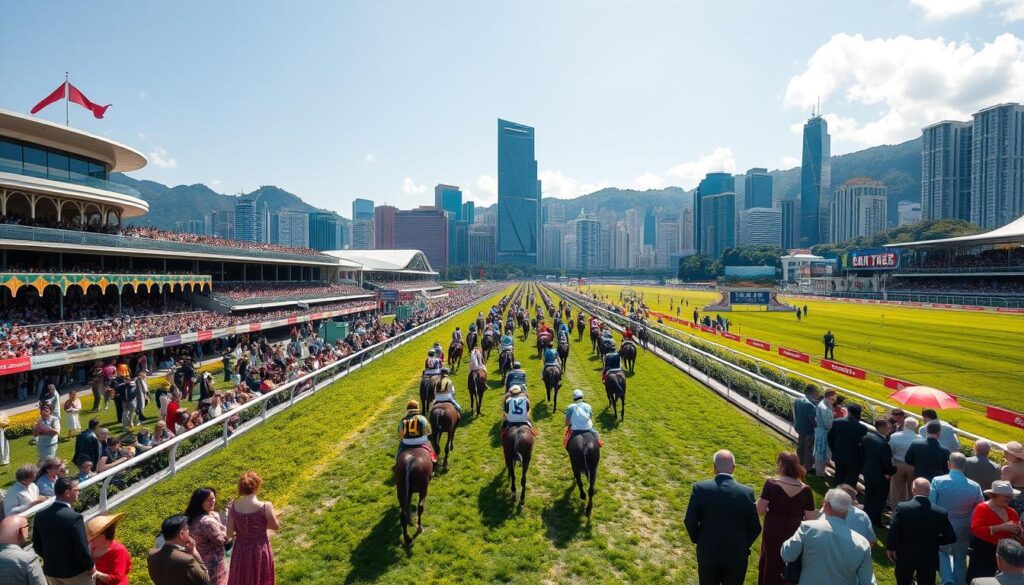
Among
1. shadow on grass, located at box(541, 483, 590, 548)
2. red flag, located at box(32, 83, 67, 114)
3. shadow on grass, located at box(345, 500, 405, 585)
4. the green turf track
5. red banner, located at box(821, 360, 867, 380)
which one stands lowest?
the green turf track

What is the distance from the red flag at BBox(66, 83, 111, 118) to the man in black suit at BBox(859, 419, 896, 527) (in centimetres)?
3818

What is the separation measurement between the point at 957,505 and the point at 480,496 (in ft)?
19.8

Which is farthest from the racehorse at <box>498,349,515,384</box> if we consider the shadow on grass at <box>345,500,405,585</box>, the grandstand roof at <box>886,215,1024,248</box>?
the grandstand roof at <box>886,215,1024,248</box>

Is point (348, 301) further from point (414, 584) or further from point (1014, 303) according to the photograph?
point (1014, 303)

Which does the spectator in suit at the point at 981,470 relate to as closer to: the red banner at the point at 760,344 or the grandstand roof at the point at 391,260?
the red banner at the point at 760,344

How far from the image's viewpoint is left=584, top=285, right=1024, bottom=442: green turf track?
14.9m

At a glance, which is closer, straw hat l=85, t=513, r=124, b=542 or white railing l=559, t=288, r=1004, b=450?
straw hat l=85, t=513, r=124, b=542

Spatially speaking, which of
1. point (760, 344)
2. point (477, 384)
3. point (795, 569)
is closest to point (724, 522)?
point (795, 569)

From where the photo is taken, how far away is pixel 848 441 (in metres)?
6.84

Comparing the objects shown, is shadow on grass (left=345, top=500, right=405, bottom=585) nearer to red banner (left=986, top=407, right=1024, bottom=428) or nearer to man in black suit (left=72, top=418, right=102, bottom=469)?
man in black suit (left=72, top=418, right=102, bottom=469)

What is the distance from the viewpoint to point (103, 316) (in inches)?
960

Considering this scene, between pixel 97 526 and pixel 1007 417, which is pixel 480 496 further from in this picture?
pixel 1007 417

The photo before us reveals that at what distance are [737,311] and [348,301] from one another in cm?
3943

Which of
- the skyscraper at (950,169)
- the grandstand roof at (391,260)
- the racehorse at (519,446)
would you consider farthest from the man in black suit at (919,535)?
the skyscraper at (950,169)
